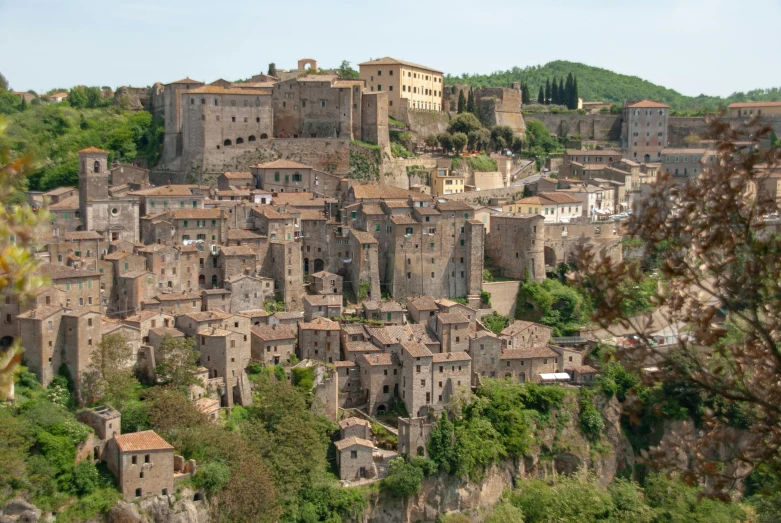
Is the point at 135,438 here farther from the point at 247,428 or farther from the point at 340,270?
the point at 340,270

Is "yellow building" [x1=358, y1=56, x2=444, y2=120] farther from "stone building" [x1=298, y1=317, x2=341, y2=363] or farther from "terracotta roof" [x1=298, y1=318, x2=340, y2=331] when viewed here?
"stone building" [x1=298, y1=317, x2=341, y2=363]

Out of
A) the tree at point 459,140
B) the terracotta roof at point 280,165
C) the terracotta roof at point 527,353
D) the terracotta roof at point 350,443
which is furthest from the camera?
the tree at point 459,140

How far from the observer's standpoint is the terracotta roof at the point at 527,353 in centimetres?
4060

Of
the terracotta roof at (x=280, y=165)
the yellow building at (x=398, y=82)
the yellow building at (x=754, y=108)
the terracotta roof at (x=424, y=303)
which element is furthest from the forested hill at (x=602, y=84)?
the terracotta roof at (x=424, y=303)

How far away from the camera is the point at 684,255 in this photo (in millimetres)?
8906

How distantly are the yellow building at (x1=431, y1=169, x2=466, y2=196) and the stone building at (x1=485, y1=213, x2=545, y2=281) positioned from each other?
8.25 metres

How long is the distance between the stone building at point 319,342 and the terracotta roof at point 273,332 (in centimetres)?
52

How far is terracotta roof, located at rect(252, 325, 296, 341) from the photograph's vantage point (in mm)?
37428

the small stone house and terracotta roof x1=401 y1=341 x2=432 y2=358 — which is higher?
terracotta roof x1=401 y1=341 x2=432 y2=358

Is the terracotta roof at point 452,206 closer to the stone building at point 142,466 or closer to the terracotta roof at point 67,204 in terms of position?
the terracotta roof at point 67,204

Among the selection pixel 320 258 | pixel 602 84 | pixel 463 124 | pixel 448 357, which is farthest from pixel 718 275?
pixel 602 84

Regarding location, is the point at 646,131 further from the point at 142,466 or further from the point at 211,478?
the point at 142,466

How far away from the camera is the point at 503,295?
46.6 meters

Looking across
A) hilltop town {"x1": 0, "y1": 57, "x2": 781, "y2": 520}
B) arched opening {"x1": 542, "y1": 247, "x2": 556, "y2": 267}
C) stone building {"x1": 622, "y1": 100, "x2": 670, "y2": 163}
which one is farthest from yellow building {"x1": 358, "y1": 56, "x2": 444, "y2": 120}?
arched opening {"x1": 542, "y1": 247, "x2": 556, "y2": 267}
